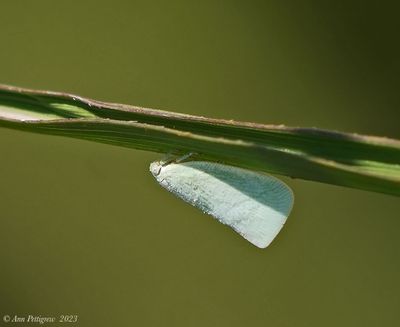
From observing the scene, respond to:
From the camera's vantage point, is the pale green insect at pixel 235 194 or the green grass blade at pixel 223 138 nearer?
the green grass blade at pixel 223 138

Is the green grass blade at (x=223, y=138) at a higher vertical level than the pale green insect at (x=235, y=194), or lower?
higher

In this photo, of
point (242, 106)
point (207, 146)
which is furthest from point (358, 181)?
point (242, 106)

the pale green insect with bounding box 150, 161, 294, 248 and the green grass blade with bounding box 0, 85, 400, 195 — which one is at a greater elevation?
the green grass blade with bounding box 0, 85, 400, 195

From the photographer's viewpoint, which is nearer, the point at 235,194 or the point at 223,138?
the point at 223,138
